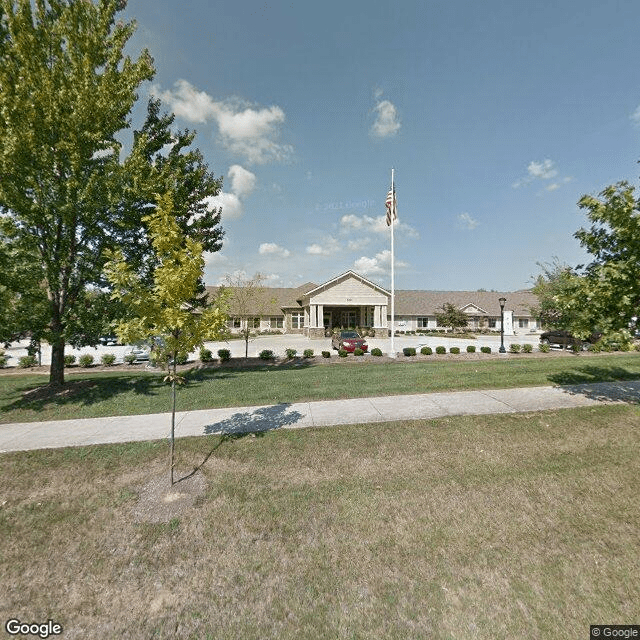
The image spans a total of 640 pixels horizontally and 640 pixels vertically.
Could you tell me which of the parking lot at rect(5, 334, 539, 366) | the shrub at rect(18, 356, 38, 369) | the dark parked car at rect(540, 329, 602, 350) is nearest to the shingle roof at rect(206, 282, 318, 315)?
the parking lot at rect(5, 334, 539, 366)

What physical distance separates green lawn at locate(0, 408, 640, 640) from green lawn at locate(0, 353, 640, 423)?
3202 millimetres

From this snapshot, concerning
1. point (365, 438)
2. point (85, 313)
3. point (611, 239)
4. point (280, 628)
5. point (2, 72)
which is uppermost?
point (2, 72)

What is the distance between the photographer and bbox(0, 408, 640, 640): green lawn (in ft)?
9.20

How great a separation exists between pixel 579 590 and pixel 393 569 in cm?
169

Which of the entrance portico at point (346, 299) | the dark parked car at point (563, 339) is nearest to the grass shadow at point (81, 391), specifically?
the dark parked car at point (563, 339)

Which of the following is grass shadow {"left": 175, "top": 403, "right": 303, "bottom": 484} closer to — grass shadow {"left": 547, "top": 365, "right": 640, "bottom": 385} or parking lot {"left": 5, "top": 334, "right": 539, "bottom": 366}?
grass shadow {"left": 547, "top": 365, "right": 640, "bottom": 385}

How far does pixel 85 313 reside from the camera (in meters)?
9.66

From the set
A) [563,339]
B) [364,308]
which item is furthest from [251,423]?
[364,308]

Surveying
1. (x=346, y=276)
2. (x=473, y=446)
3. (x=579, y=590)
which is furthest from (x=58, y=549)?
(x=346, y=276)

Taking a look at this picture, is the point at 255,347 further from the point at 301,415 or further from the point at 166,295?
the point at 166,295

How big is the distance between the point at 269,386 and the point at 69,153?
8961mm

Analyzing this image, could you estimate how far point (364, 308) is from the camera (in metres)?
40.4

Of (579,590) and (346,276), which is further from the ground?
(346,276)

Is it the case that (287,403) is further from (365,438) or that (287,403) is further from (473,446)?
(473,446)
